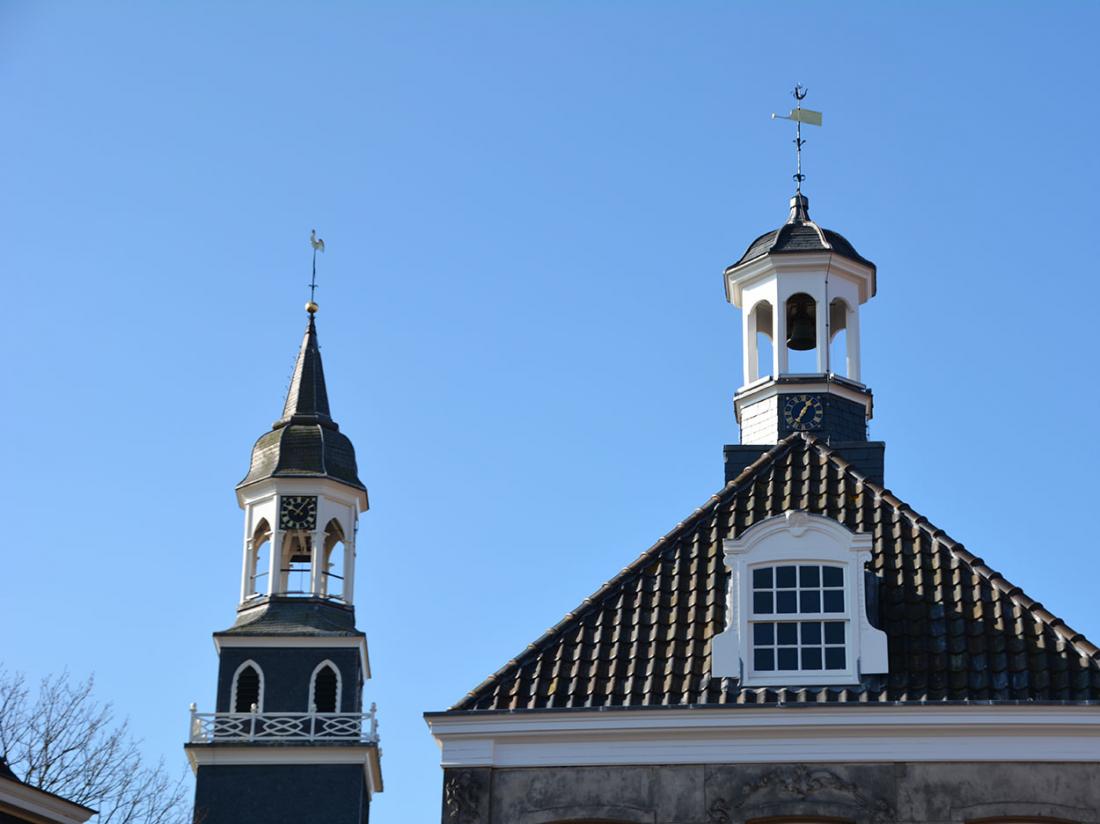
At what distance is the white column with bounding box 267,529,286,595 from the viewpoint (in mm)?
62844

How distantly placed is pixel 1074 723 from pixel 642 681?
4364 mm

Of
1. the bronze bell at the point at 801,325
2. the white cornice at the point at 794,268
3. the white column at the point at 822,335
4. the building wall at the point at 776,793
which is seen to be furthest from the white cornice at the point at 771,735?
the bronze bell at the point at 801,325

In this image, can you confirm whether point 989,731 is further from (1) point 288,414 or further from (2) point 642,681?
(1) point 288,414

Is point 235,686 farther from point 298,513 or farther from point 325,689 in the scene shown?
point 298,513

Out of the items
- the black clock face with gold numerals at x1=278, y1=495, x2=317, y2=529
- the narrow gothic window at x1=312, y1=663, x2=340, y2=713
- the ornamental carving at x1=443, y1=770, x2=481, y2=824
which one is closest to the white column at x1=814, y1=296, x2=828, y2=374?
the ornamental carving at x1=443, y1=770, x2=481, y2=824

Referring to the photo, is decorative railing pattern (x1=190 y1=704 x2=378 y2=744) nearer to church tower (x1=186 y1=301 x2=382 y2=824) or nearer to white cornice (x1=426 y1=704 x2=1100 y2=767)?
church tower (x1=186 y1=301 x2=382 y2=824)

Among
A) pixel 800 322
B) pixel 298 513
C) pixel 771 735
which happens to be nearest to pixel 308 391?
pixel 298 513

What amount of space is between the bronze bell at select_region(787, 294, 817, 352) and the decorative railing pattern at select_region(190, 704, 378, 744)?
3259 cm

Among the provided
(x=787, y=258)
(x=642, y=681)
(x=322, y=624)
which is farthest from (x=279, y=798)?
(x=642, y=681)

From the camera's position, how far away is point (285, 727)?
61.7 meters

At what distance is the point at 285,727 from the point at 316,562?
4.54 meters

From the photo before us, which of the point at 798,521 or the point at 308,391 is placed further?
the point at 308,391

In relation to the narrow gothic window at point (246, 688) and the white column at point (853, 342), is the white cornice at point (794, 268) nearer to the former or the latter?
the white column at point (853, 342)

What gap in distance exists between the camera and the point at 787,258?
1180 inches
